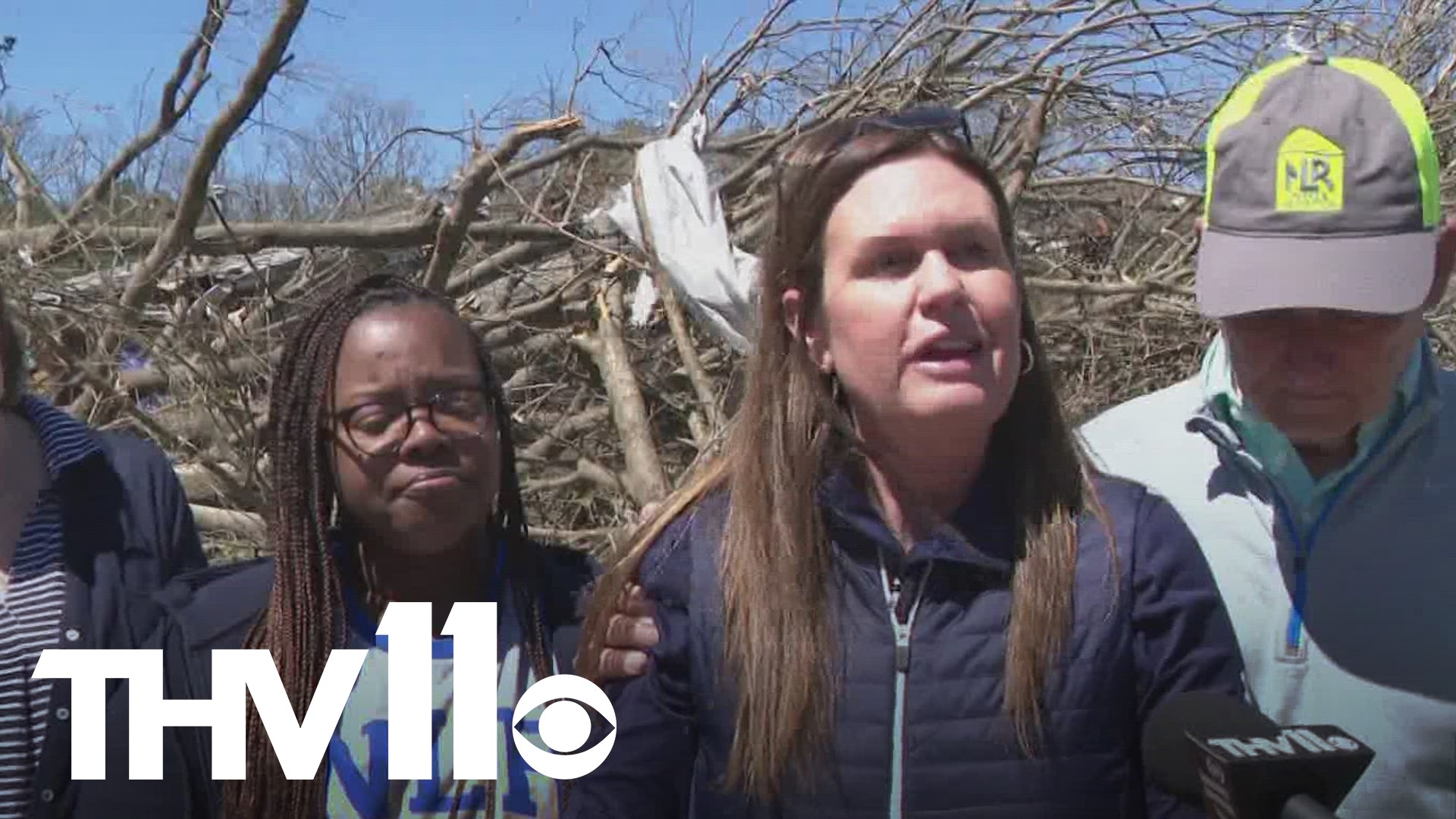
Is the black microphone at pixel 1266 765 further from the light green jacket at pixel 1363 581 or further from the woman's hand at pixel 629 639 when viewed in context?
the woman's hand at pixel 629 639

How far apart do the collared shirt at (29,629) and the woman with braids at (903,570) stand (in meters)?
0.89

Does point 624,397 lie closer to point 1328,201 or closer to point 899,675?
point 899,675

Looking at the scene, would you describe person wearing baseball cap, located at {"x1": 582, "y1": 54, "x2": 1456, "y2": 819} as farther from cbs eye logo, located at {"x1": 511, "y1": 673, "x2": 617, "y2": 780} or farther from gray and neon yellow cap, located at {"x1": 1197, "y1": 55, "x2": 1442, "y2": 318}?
cbs eye logo, located at {"x1": 511, "y1": 673, "x2": 617, "y2": 780}

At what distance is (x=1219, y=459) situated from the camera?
187 centimetres

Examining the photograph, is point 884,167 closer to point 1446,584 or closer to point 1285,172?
point 1285,172

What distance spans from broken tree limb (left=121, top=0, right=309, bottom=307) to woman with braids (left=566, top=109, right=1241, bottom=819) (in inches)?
125

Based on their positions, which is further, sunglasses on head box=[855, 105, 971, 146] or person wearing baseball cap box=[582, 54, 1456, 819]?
sunglasses on head box=[855, 105, 971, 146]

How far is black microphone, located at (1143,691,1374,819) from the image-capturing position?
1188mm

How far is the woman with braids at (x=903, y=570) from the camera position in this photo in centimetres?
167

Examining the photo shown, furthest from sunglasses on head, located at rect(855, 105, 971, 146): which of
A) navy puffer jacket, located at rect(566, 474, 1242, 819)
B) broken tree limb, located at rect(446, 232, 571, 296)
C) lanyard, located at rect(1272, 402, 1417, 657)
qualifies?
broken tree limb, located at rect(446, 232, 571, 296)

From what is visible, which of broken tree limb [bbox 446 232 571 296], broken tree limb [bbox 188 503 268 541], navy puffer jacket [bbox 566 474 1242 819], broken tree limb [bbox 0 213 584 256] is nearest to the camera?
navy puffer jacket [bbox 566 474 1242 819]

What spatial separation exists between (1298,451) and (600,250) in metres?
2.88

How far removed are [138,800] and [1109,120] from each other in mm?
3785

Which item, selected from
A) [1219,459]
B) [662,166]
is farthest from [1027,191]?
[1219,459]
